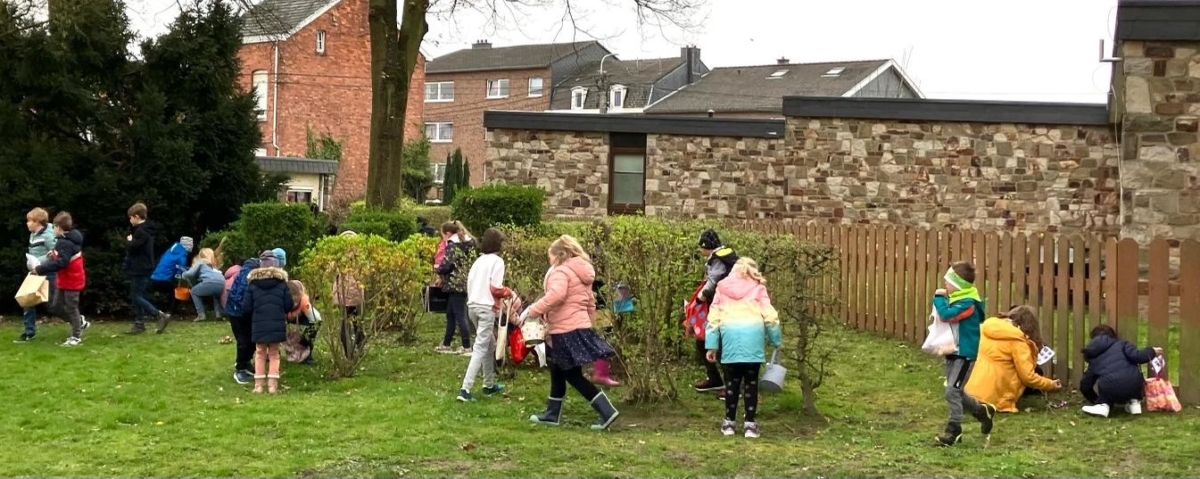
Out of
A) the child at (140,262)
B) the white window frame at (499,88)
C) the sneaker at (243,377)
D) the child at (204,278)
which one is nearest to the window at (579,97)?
the white window frame at (499,88)

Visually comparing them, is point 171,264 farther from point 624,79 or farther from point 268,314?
point 624,79

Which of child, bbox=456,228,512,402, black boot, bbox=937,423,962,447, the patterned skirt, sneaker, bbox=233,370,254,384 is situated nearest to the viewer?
black boot, bbox=937,423,962,447

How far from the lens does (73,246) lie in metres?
13.0

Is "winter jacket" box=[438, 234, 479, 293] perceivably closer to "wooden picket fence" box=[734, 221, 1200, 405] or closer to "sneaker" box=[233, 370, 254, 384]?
"sneaker" box=[233, 370, 254, 384]

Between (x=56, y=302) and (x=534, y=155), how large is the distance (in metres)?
10.3

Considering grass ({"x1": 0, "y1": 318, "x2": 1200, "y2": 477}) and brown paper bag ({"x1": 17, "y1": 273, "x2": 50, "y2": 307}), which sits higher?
brown paper bag ({"x1": 17, "y1": 273, "x2": 50, "y2": 307})

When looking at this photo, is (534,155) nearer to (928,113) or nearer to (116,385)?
(928,113)

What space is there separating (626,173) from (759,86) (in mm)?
36721

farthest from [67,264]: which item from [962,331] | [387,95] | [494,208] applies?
[962,331]

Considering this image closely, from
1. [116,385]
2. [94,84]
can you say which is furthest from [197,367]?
[94,84]

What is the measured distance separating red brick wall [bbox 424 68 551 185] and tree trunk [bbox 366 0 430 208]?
149ft

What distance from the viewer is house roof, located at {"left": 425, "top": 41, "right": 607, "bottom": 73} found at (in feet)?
222

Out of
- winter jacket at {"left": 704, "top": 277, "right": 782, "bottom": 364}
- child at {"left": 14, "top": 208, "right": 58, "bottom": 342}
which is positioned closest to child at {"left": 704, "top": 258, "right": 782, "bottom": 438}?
winter jacket at {"left": 704, "top": 277, "right": 782, "bottom": 364}

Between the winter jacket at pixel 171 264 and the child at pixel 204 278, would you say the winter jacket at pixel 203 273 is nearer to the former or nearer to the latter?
the child at pixel 204 278
